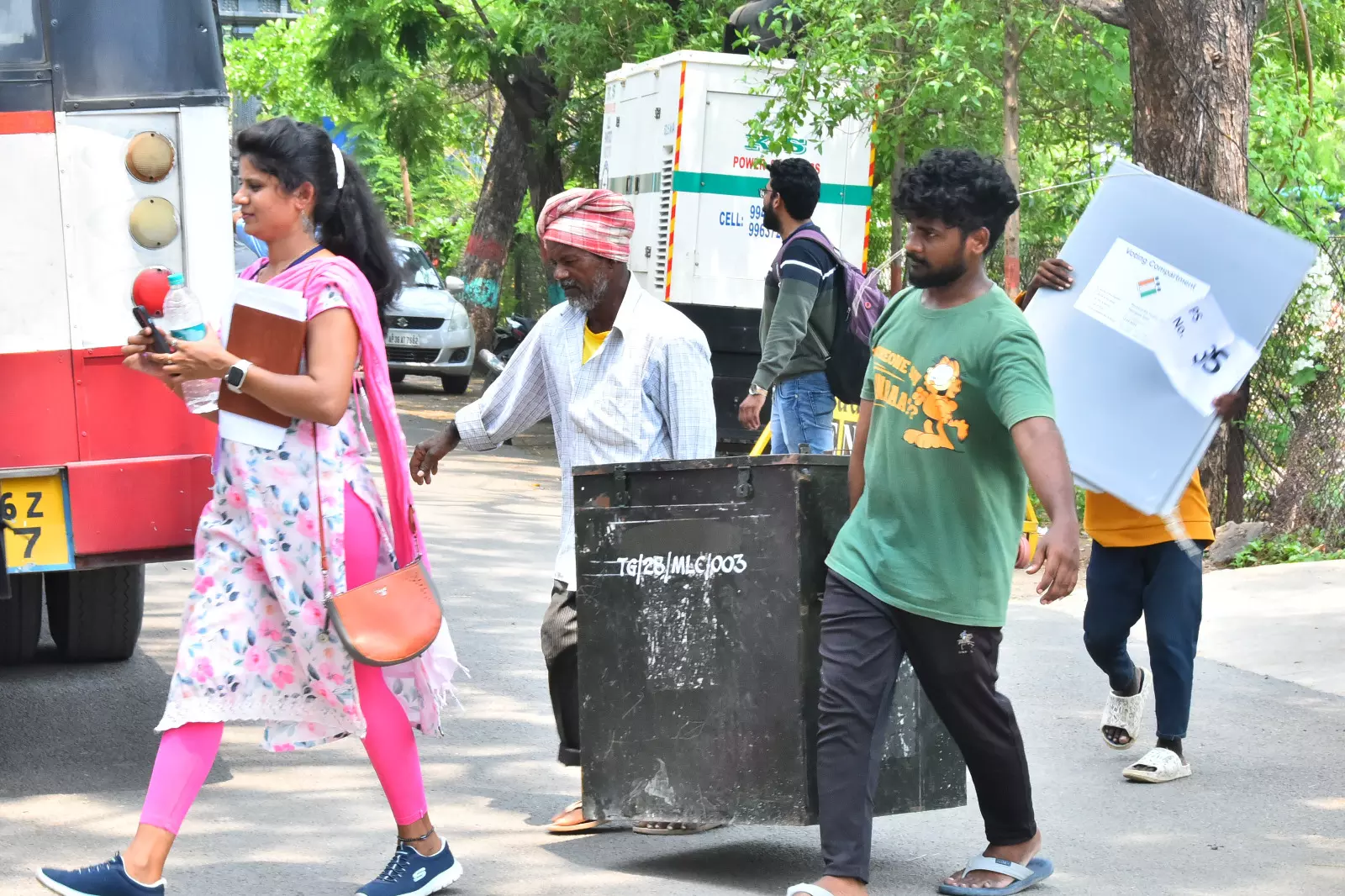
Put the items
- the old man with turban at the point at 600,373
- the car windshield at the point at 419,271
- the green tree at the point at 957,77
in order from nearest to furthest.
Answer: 1. the old man with turban at the point at 600,373
2. the green tree at the point at 957,77
3. the car windshield at the point at 419,271

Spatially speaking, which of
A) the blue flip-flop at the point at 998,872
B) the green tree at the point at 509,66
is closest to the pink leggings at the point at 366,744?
the blue flip-flop at the point at 998,872

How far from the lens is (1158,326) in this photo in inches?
195

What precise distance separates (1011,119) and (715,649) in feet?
24.8

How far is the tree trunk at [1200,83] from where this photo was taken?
9.70 m

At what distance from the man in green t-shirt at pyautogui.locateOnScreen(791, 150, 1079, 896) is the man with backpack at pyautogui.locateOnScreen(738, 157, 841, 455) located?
297 centimetres

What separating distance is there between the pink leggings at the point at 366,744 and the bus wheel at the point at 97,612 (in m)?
2.66

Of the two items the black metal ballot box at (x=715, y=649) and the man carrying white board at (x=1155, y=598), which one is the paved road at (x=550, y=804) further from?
the black metal ballot box at (x=715, y=649)

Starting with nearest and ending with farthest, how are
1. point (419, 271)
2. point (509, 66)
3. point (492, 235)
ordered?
point (509, 66), point (419, 271), point (492, 235)

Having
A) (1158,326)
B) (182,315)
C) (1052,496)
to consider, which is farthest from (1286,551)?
(182,315)

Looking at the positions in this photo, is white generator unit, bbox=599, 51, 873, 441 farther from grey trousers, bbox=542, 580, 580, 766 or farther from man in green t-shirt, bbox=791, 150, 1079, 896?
man in green t-shirt, bbox=791, 150, 1079, 896

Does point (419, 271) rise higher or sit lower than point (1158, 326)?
lower

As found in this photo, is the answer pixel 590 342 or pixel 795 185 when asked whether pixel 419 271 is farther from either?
pixel 590 342

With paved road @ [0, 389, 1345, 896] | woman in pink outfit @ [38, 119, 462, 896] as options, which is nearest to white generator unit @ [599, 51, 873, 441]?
paved road @ [0, 389, 1345, 896]

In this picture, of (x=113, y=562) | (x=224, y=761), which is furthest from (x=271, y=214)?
(x=224, y=761)
